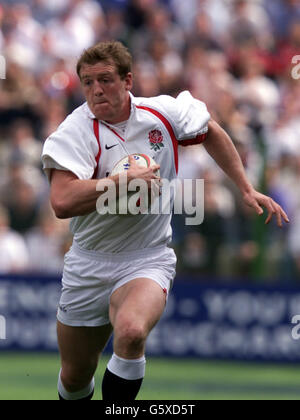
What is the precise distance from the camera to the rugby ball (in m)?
5.85

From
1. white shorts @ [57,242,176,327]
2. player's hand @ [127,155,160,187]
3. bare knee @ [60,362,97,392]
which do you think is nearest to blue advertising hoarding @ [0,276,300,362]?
bare knee @ [60,362,97,392]

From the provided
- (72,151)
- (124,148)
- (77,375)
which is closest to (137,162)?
(124,148)

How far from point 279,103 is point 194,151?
1.89 metres

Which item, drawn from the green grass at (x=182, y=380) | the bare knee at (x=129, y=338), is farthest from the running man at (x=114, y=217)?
the green grass at (x=182, y=380)

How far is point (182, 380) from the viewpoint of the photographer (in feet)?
33.1

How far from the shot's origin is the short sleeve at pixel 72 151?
18.7 ft

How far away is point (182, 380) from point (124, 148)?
472 centimetres

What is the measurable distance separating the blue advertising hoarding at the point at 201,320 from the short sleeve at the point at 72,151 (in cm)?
543

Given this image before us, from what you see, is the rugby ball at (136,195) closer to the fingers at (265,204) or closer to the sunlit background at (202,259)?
the fingers at (265,204)

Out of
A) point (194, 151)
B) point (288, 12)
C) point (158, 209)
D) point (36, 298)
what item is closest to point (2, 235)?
point (36, 298)

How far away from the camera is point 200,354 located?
1116 cm

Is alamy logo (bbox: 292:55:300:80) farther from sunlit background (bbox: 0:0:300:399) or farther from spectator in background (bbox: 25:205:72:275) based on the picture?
spectator in background (bbox: 25:205:72:275)

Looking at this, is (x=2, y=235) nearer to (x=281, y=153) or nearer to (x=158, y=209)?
(x=281, y=153)
